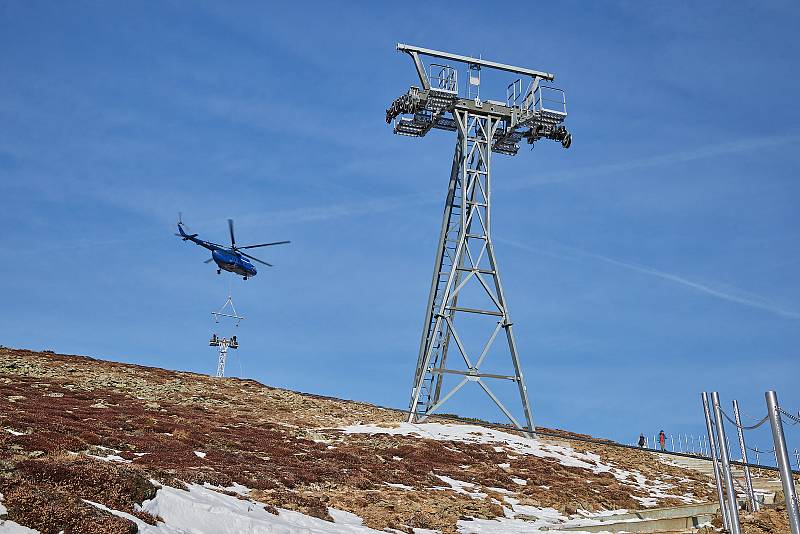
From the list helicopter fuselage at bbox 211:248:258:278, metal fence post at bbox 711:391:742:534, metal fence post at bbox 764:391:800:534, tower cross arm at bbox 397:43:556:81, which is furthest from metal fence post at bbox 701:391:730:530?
helicopter fuselage at bbox 211:248:258:278

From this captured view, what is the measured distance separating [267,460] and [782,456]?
17298 mm

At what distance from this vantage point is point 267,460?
26547 mm

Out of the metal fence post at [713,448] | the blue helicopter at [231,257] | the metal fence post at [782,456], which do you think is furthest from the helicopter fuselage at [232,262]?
the metal fence post at [782,456]

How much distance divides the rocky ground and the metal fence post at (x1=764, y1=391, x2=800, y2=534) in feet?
28.3

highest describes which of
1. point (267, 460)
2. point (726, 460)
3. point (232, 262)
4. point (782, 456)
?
point (232, 262)

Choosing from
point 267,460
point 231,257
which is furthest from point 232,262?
point 267,460

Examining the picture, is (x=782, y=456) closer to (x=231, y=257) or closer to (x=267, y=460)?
(x=267, y=460)

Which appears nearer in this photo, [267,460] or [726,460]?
[726,460]

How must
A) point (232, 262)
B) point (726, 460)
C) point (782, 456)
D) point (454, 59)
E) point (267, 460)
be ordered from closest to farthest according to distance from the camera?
point (782, 456) → point (726, 460) → point (267, 460) → point (454, 59) → point (232, 262)

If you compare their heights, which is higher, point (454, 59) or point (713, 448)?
point (454, 59)

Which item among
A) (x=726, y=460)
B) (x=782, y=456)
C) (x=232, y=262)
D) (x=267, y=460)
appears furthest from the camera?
(x=232, y=262)

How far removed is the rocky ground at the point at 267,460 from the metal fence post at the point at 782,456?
8.64 metres

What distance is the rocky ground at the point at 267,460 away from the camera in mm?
15297

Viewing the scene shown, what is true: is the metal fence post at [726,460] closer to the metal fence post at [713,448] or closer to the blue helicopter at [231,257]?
the metal fence post at [713,448]
